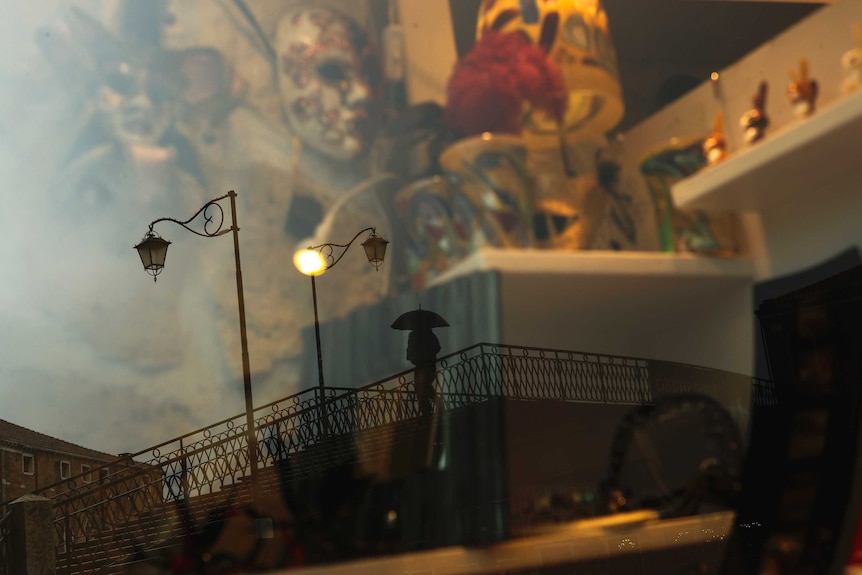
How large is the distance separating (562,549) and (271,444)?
0.53 metres

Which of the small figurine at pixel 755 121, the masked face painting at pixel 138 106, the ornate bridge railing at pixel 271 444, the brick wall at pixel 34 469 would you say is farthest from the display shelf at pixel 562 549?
the masked face painting at pixel 138 106

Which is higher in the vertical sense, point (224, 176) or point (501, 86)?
point (501, 86)

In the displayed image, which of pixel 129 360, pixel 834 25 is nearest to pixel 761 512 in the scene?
pixel 834 25

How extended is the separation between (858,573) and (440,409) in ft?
2.35

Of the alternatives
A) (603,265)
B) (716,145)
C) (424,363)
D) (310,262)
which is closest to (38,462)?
(310,262)

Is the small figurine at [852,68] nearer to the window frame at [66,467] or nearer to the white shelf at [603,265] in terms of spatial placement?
the white shelf at [603,265]

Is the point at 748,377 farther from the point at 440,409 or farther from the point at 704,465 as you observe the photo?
the point at 440,409

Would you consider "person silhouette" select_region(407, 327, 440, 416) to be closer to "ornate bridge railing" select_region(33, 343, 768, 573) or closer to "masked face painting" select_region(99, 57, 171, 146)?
"ornate bridge railing" select_region(33, 343, 768, 573)

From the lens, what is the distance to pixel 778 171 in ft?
4.91

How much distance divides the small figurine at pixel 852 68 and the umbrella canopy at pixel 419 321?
772mm

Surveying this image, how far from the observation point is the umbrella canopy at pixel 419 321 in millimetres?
1510

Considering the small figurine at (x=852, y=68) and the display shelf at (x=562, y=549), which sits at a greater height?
the small figurine at (x=852, y=68)

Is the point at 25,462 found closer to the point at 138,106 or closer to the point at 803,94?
the point at 138,106

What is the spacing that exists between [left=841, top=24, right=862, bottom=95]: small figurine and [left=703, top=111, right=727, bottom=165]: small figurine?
204mm
